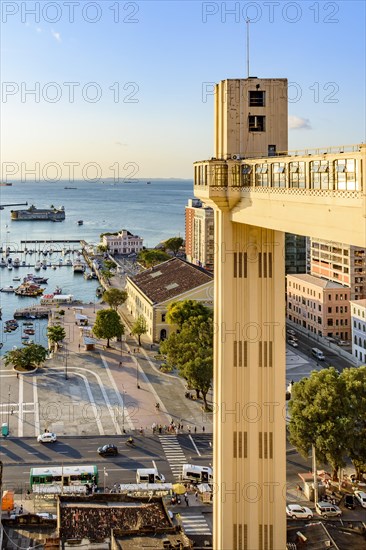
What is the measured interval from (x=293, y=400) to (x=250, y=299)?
46.2 feet

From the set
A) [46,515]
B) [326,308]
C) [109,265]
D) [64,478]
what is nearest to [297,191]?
[46,515]

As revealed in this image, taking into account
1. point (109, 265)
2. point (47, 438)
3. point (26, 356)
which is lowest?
point (47, 438)

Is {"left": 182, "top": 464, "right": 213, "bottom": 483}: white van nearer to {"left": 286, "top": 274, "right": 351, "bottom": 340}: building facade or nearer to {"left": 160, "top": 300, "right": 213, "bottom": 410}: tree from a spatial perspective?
{"left": 160, "top": 300, "right": 213, "bottom": 410}: tree

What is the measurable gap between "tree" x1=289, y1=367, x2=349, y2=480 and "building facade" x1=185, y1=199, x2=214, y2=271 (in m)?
64.0

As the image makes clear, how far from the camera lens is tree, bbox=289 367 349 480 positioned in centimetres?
2766

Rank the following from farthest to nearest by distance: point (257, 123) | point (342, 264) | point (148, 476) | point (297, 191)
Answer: point (342, 264) < point (148, 476) < point (257, 123) < point (297, 191)

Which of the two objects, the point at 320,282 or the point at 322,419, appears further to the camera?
the point at 320,282

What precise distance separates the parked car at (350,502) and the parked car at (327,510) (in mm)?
655

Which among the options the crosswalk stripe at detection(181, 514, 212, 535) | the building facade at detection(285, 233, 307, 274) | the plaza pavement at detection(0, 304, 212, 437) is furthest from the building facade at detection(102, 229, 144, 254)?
the crosswalk stripe at detection(181, 514, 212, 535)

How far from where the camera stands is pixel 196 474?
96.5 ft

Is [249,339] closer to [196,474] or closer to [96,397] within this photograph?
[196,474]

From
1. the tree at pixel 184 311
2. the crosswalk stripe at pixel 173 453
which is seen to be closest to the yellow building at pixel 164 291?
the tree at pixel 184 311

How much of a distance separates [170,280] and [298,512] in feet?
112

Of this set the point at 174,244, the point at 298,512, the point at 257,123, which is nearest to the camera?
the point at 257,123
